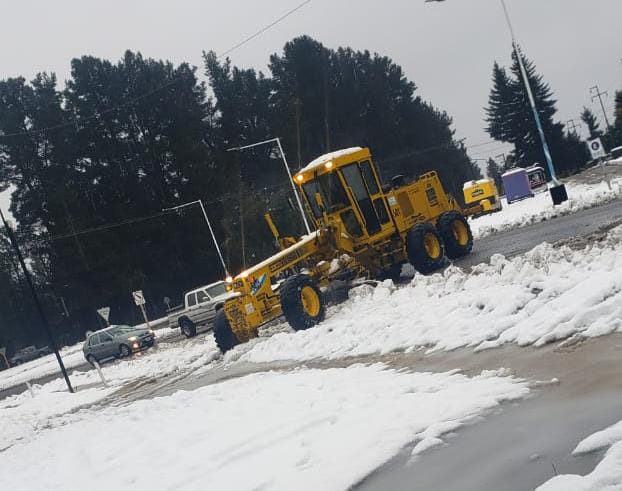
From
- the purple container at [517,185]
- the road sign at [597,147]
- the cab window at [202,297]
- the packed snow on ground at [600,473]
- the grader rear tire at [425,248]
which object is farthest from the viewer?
the purple container at [517,185]

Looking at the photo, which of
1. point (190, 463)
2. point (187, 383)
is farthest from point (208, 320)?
point (190, 463)

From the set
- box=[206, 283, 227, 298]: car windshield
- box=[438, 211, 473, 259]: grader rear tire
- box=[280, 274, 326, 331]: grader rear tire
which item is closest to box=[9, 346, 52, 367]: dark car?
box=[206, 283, 227, 298]: car windshield

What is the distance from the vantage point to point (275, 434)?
706 cm

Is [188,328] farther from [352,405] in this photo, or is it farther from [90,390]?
[352,405]

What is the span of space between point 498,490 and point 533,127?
246 ft

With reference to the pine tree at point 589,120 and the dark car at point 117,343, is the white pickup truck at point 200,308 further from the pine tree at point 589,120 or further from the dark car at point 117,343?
the pine tree at point 589,120

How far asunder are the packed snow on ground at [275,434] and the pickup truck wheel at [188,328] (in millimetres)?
17167

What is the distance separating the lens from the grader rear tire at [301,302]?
1483 cm

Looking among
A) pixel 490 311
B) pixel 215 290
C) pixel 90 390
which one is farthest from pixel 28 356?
pixel 490 311

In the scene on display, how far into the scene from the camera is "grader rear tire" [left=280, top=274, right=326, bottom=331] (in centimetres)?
1483

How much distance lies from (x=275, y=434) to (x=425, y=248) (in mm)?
11110

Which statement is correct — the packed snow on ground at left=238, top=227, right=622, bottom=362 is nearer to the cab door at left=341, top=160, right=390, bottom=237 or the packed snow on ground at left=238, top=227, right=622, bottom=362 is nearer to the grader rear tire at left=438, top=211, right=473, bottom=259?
the cab door at left=341, top=160, right=390, bottom=237

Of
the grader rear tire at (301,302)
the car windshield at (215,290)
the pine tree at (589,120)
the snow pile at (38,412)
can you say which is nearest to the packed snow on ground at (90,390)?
the snow pile at (38,412)

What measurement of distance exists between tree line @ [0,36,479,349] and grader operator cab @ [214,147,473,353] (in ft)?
110
